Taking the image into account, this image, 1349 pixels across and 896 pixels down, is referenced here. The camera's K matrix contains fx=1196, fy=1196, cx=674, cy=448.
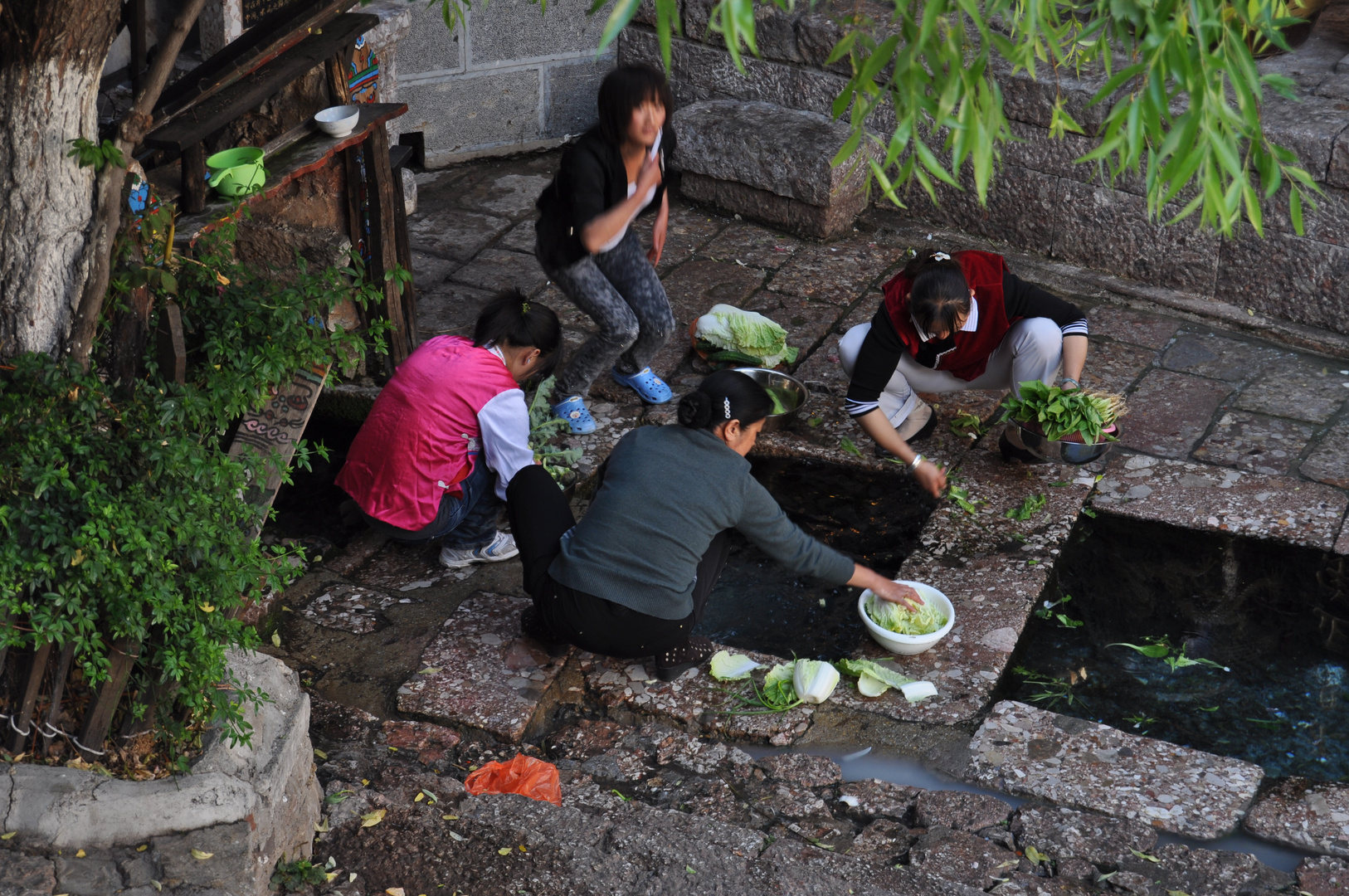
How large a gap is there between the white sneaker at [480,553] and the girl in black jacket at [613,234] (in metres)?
0.83

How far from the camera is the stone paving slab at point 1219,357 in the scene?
585 centimetres

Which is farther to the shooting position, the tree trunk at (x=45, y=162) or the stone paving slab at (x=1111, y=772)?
the stone paving slab at (x=1111, y=772)

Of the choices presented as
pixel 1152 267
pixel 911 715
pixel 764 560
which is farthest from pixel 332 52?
pixel 1152 267

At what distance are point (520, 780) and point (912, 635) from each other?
1.40 m

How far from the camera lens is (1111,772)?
11.9ft

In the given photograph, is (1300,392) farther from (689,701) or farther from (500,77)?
(500,77)

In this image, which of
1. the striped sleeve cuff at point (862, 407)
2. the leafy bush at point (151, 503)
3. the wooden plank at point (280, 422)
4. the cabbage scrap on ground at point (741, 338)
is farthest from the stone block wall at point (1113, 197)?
the leafy bush at point (151, 503)

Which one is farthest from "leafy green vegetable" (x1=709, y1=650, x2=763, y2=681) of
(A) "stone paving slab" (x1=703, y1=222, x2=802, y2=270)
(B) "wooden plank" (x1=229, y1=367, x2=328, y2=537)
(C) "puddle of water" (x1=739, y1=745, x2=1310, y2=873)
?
(A) "stone paving slab" (x1=703, y1=222, x2=802, y2=270)

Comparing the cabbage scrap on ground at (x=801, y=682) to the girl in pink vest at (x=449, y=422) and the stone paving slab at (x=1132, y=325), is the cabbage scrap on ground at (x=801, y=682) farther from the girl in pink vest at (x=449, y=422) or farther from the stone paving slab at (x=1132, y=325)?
the stone paving slab at (x=1132, y=325)

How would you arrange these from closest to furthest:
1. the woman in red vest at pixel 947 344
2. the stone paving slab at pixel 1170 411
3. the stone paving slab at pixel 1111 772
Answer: the stone paving slab at pixel 1111 772
the woman in red vest at pixel 947 344
the stone paving slab at pixel 1170 411

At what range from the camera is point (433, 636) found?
4270 millimetres

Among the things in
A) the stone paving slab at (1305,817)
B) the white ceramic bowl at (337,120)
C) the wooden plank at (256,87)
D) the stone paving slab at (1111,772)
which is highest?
the wooden plank at (256,87)

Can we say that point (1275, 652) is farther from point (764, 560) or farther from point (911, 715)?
point (764, 560)

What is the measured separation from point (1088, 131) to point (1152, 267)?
2.73 feet
